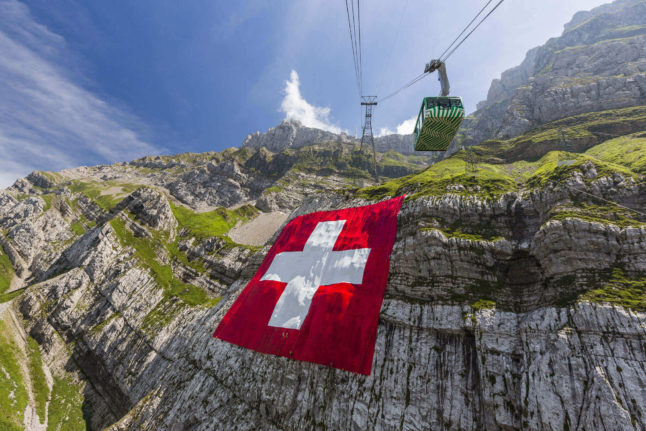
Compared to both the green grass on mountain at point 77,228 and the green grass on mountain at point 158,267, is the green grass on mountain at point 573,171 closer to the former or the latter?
the green grass on mountain at point 158,267

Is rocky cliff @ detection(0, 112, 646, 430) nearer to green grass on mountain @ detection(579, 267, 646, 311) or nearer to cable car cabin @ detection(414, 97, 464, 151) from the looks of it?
green grass on mountain @ detection(579, 267, 646, 311)

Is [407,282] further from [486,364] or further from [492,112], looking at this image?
[492,112]

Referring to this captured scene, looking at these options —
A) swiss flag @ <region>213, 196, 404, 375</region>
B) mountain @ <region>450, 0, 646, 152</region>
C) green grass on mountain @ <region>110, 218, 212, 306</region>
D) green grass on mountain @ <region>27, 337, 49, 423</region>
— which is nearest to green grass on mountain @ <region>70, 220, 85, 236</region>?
green grass on mountain @ <region>110, 218, 212, 306</region>

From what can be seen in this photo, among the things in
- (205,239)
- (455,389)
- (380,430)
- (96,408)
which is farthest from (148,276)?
(455,389)

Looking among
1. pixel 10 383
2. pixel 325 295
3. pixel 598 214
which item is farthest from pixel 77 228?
pixel 598 214

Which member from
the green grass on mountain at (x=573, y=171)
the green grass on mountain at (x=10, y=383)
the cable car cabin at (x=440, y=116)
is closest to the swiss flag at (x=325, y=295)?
the cable car cabin at (x=440, y=116)
